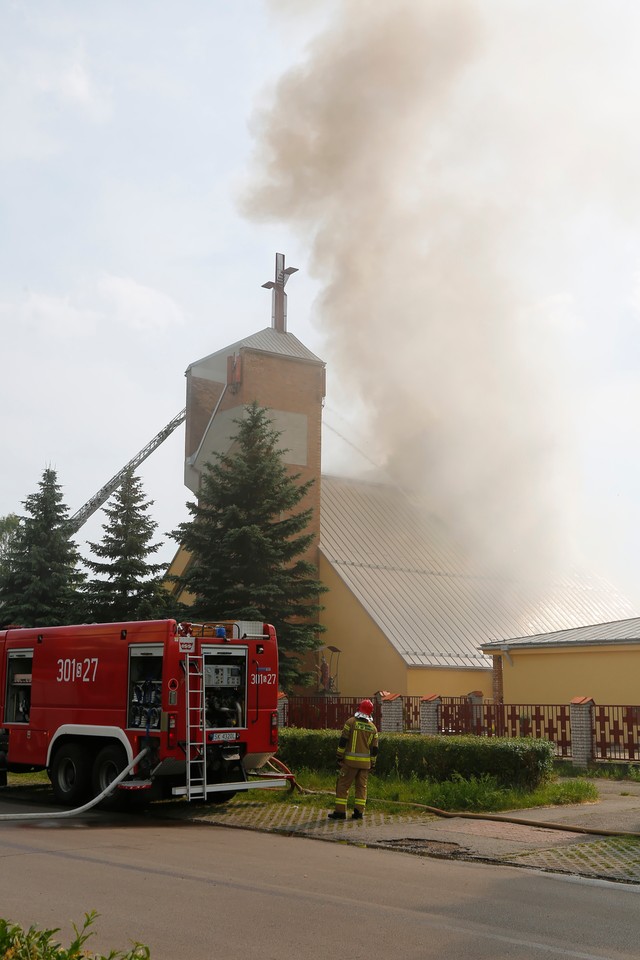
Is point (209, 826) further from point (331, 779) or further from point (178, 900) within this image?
point (178, 900)

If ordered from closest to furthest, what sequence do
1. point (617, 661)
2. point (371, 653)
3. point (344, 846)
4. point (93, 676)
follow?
point (344, 846) → point (93, 676) → point (617, 661) → point (371, 653)

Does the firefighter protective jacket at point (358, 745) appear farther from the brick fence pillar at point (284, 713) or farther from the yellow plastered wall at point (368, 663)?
the yellow plastered wall at point (368, 663)

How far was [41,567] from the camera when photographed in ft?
104

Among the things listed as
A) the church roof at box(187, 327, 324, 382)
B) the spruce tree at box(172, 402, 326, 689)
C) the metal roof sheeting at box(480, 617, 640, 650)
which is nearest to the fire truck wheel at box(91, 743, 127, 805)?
the spruce tree at box(172, 402, 326, 689)

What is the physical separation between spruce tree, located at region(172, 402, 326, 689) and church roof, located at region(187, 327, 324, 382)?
22.5 ft

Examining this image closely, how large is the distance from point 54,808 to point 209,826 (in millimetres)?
2763

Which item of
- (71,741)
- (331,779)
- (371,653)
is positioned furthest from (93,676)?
(371,653)

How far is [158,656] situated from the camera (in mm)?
12758

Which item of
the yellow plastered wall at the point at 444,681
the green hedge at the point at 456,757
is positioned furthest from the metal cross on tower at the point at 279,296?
the green hedge at the point at 456,757

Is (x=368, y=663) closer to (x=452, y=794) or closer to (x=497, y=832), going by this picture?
(x=452, y=794)

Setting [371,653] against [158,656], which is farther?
[371,653]

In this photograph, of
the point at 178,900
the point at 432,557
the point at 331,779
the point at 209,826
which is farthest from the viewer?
the point at 432,557

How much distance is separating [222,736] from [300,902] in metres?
5.65

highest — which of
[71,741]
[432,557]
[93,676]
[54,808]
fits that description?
[432,557]
